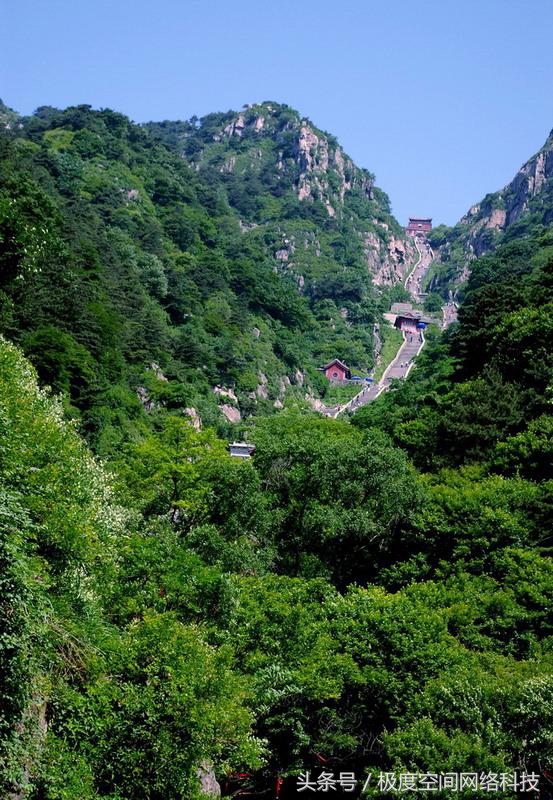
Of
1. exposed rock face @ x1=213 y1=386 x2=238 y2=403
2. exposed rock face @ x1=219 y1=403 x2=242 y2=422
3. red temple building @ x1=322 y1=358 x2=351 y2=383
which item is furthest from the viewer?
red temple building @ x1=322 y1=358 x2=351 y2=383

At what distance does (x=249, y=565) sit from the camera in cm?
2314

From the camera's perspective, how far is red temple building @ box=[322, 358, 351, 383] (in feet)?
357

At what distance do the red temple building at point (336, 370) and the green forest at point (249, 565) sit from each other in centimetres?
4793

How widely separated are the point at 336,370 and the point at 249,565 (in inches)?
3443

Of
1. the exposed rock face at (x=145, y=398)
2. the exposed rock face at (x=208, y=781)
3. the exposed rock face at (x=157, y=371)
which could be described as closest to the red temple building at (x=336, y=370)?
the exposed rock face at (x=157, y=371)

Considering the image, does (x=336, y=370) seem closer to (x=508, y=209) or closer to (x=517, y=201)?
(x=517, y=201)

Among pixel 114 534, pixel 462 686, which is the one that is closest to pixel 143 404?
pixel 114 534

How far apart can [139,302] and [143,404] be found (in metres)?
14.3

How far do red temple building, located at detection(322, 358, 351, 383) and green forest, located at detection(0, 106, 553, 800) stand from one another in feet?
157

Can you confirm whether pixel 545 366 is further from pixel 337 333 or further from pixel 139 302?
pixel 337 333

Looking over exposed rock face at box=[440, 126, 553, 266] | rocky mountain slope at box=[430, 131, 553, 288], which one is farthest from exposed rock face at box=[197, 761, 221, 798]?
exposed rock face at box=[440, 126, 553, 266]

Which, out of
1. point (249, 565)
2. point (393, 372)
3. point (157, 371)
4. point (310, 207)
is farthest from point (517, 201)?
point (249, 565)

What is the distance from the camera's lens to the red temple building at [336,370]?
108812 millimetres

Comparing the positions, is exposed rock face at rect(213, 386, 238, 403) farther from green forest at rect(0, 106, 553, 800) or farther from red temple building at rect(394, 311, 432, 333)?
red temple building at rect(394, 311, 432, 333)
